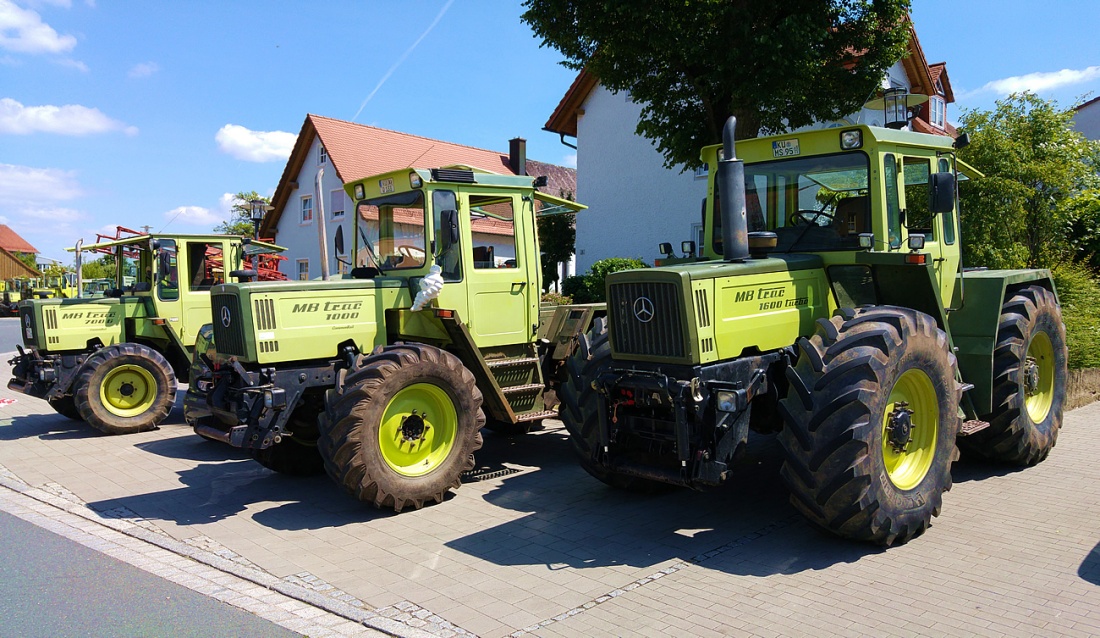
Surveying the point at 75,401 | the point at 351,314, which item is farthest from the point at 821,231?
the point at 75,401

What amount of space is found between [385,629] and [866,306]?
4102 millimetres

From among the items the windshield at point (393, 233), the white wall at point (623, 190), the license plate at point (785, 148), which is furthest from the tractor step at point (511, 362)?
the white wall at point (623, 190)

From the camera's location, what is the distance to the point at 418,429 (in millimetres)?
6664

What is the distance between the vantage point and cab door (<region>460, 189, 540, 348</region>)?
755cm

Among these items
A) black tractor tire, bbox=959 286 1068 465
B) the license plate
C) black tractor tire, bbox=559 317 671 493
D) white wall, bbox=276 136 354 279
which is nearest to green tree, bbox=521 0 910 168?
black tractor tire, bbox=959 286 1068 465

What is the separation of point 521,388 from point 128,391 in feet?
19.6

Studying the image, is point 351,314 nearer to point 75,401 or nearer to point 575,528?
point 575,528

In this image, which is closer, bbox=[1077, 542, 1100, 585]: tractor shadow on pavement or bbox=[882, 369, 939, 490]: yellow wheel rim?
bbox=[1077, 542, 1100, 585]: tractor shadow on pavement

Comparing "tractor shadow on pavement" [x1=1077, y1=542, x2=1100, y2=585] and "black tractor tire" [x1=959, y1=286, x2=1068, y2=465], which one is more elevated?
"black tractor tire" [x1=959, y1=286, x2=1068, y2=465]

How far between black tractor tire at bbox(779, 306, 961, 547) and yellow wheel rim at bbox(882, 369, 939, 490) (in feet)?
0.05

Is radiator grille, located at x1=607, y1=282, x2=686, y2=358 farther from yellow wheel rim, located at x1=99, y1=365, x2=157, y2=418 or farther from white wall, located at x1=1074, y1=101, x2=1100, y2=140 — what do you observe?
white wall, located at x1=1074, y1=101, x2=1100, y2=140

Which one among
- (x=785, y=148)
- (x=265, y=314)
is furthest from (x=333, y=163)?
(x=785, y=148)

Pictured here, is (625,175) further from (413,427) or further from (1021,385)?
(413,427)

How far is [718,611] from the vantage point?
4.34m
